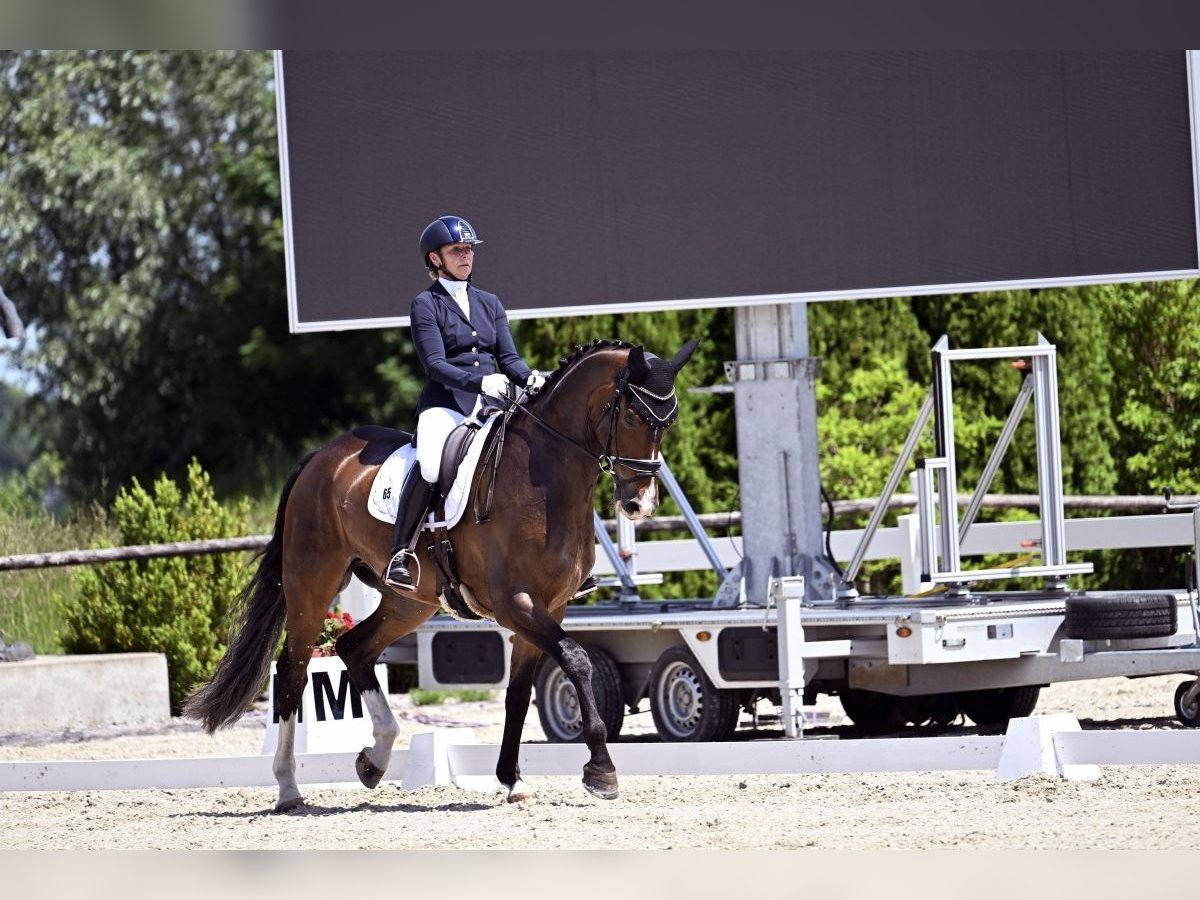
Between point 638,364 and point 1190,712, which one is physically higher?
point 638,364

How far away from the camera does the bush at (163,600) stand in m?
13.2

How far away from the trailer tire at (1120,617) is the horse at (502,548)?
9.37 feet

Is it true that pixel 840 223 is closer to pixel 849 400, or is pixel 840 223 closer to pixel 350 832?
pixel 350 832

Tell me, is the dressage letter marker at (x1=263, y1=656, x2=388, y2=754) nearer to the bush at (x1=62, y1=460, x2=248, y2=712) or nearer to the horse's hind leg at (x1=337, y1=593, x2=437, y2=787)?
the horse's hind leg at (x1=337, y1=593, x2=437, y2=787)

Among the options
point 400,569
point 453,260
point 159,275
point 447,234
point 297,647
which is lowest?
point 297,647

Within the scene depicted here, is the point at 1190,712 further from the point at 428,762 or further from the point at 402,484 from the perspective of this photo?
the point at 402,484

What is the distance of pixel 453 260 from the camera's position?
26.1 feet

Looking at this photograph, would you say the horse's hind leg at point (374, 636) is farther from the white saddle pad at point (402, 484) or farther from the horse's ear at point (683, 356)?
the horse's ear at point (683, 356)

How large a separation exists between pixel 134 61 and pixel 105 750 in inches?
663

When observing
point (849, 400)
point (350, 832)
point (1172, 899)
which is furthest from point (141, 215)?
point (1172, 899)

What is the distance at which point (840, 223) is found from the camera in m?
10.1

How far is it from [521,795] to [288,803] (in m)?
1.06

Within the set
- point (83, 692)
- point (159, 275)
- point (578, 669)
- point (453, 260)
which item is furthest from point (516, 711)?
point (159, 275)

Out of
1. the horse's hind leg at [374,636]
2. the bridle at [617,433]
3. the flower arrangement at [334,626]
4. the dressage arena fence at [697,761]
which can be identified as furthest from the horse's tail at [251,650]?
the flower arrangement at [334,626]
